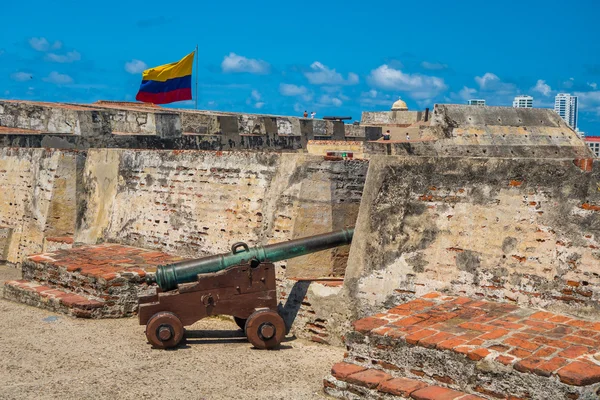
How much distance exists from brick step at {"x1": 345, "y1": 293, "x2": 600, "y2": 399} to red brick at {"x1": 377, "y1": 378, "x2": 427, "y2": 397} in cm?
6

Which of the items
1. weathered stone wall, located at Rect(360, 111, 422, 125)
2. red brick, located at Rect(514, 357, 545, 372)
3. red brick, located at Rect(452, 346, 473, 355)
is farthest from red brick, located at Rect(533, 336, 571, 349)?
weathered stone wall, located at Rect(360, 111, 422, 125)

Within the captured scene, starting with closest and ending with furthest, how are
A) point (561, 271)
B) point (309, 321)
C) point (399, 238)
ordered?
point (561, 271) → point (399, 238) → point (309, 321)

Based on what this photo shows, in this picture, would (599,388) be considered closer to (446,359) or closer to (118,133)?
(446,359)

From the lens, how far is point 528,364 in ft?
15.6

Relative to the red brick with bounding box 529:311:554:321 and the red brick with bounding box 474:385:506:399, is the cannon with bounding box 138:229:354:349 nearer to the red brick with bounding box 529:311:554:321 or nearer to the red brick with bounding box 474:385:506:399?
the red brick with bounding box 529:311:554:321

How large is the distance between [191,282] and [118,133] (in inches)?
372

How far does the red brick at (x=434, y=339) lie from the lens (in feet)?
17.6

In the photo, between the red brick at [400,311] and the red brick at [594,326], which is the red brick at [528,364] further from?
the red brick at [400,311]

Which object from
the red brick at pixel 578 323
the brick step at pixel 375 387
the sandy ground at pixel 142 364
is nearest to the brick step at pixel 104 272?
the sandy ground at pixel 142 364

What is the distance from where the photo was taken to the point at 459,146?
18.6 m

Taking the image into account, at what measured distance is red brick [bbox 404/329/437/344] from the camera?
5477mm

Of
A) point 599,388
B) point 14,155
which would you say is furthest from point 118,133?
point 599,388

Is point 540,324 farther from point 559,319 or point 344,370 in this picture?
point 344,370

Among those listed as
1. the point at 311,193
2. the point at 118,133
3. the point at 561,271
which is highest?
the point at 118,133
